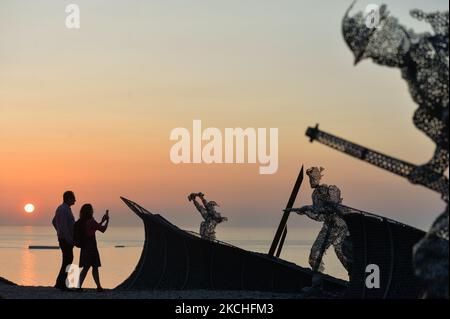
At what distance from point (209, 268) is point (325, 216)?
626 centimetres

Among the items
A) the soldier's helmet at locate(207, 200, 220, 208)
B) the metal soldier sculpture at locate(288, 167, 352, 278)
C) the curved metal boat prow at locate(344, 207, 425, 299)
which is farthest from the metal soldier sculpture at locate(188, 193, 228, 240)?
the curved metal boat prow at locate(344, 207, 425, 299)

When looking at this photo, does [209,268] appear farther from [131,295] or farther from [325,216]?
[131,295]

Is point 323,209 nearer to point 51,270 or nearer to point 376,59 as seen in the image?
point 376,59

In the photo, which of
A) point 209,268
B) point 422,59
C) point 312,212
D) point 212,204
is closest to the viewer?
point 422,59

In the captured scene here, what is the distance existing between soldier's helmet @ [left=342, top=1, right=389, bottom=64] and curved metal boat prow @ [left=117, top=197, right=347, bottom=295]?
11.8 meters

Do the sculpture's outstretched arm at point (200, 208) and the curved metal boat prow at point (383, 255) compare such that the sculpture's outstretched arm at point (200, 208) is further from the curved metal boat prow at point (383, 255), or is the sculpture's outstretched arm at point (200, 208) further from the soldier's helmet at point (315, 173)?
the curved metal boat prow at point (383, 255)

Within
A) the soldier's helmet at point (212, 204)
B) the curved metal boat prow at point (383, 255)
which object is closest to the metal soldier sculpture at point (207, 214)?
the soldier's helmet at point (212, 204)

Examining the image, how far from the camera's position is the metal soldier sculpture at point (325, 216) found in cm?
2489

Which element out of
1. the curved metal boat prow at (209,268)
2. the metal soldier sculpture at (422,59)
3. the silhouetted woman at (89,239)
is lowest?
the curved metal boat prow at (209,268)

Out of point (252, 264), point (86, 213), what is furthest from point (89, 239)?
point (252, 264)

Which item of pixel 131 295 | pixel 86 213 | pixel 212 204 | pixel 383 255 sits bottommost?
pixel 131 295

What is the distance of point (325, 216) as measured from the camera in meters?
26.6

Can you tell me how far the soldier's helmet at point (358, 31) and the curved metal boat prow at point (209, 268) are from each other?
38.7 feet

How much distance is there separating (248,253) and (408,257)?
8.14 metres
